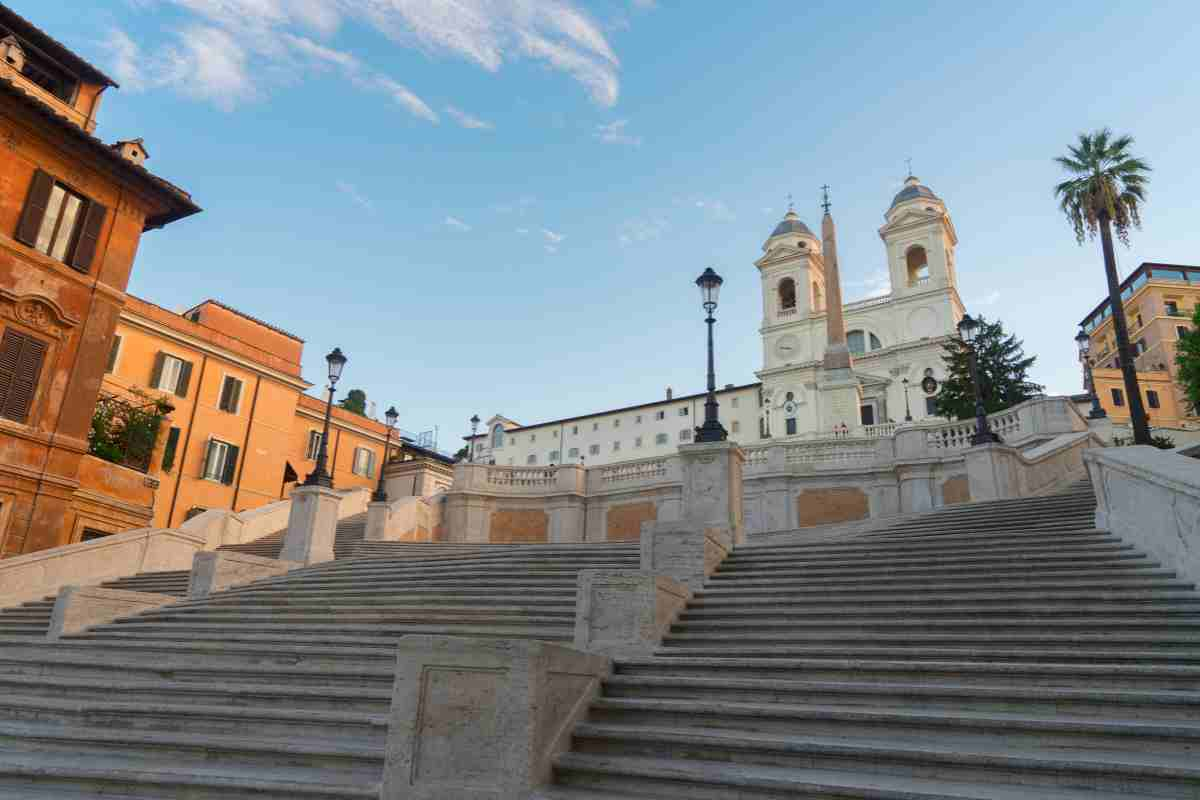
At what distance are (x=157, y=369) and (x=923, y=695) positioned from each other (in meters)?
32.2

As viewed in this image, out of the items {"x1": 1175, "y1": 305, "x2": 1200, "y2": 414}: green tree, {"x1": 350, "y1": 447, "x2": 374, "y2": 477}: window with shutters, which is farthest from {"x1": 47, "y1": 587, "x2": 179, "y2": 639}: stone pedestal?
{"x1": 1175, "y1": 305, "x2": 1200, "y2": 414}: green tree

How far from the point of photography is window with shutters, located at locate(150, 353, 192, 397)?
101ft

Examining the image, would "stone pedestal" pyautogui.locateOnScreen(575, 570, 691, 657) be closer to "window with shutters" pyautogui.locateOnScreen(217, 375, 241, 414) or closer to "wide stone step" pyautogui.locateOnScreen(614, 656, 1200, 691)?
"wide stone step" pyautogui.locateOnScreen(614, 656, 1200, 691)

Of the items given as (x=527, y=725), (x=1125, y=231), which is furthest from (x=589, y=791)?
(x=1125, y=231)

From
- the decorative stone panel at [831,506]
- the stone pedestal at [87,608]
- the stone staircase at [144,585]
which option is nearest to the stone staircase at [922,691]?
the stone pedestal at [87,608]

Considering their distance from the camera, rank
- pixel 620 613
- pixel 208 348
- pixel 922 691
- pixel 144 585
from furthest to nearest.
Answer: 1. pixel 208 348
2. pixel 144 585
3. pixel 620 613
4. pixel 922 691

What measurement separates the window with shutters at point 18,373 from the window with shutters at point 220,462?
43.6 ft

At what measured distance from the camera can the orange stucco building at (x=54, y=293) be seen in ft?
61.0

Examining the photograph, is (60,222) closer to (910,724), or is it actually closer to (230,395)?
(230,395)

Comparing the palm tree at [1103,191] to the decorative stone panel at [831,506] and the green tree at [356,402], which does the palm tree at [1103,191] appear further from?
the green tree at [356,402]

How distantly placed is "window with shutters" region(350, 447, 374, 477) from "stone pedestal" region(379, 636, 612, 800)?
122 feet

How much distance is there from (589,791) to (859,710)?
2.19 m

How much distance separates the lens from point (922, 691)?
242 inches

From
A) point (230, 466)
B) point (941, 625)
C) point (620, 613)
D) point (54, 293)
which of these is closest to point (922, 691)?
point (941, 625)
